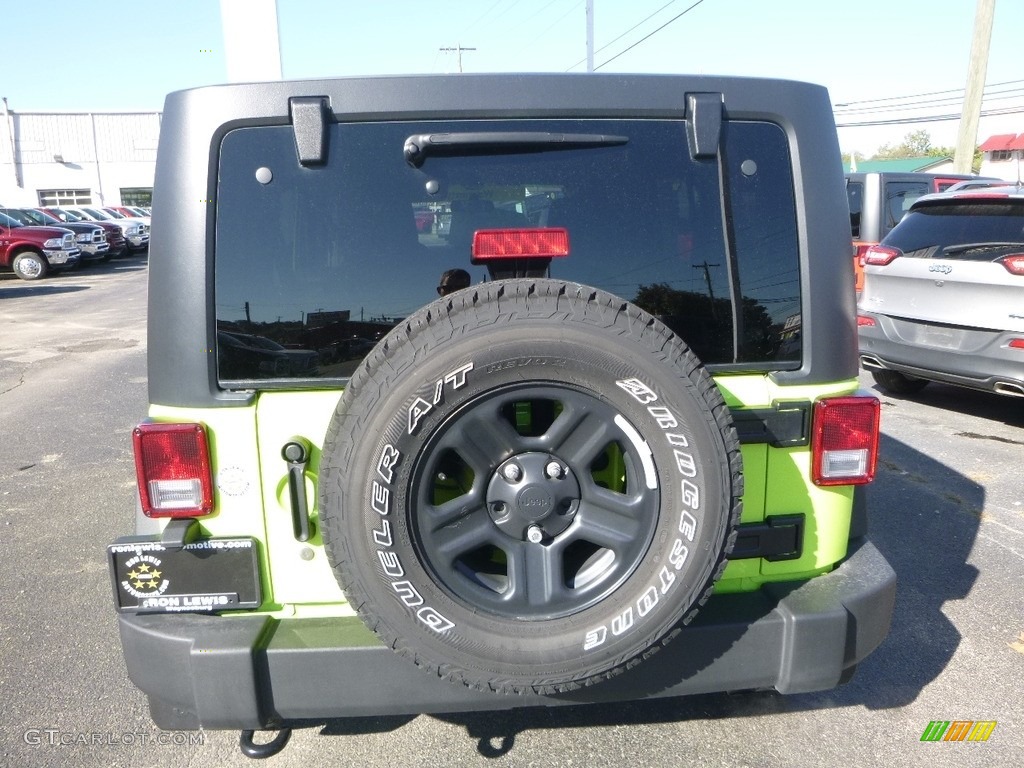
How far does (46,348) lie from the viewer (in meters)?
11.0

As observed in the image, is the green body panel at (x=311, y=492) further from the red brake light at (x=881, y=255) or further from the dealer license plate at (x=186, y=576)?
the red brake light at (x=881, y=255)

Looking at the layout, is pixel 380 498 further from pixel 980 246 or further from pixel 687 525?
pixel 980 246

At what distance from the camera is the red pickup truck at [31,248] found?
20797 mm

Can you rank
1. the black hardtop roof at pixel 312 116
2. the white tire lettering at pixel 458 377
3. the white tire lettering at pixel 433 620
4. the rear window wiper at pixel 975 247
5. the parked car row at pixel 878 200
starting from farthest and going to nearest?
1. the parked car row at pixel 878 200
2. the rear window wiper at pixel 975 247
3. the black hardtop roof at pixel 312 116
4. the white tire lettering at pixel 433 620
5. the white tire lettering at pixel 458 377

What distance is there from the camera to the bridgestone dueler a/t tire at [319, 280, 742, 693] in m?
Result: 1.88

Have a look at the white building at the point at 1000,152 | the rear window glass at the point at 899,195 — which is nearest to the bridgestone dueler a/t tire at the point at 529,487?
the rear window glass at the point at 899,195

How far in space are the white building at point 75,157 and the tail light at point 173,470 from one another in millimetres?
46931

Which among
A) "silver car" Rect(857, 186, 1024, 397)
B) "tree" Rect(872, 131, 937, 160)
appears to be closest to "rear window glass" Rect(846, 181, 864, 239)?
"silver car" Rect(857, 186, 1024, 397)

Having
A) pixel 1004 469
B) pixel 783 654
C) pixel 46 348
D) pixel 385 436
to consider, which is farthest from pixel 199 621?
pixel 46 348

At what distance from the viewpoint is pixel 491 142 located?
212cm

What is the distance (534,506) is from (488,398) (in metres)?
0.30

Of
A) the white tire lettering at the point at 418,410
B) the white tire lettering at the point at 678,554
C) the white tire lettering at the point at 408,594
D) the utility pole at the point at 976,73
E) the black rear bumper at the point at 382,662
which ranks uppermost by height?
the utility pole at the point at 976,73

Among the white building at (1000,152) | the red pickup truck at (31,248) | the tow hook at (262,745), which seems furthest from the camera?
the white building at (1000,152)

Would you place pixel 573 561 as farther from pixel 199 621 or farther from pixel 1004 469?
pixel 1004 469
